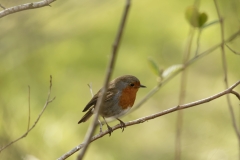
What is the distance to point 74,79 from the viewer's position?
23.5 feet

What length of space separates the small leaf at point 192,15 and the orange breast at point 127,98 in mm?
1363

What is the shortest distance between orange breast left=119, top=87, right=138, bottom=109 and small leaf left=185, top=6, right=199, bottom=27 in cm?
136

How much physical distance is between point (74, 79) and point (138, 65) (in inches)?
45.0

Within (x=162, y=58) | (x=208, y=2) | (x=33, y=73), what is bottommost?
(x=33, y=73)

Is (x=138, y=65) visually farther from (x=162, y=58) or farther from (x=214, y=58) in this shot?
(x=214, y=58)

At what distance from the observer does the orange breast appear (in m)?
3.31

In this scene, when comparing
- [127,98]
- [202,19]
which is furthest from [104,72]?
[202,19]

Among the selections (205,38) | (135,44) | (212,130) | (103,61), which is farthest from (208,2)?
(212,130)

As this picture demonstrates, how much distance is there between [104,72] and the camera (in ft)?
22.6

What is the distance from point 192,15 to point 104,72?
490 cm

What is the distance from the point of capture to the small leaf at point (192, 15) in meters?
2.02

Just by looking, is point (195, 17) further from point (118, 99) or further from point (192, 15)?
point (118, 99)

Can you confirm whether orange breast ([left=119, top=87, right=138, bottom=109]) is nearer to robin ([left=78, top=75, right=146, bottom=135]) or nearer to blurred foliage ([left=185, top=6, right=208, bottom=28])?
robin ([left=78, top=75, right=146, bottom=135])

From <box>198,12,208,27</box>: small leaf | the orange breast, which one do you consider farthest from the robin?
<box>198,12,208,27</box>: small leaf
